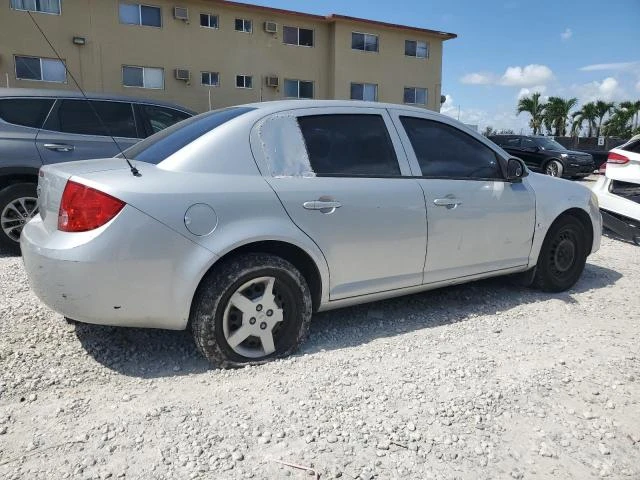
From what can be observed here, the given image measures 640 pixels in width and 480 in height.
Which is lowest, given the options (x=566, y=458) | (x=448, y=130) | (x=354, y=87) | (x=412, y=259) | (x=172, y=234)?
(x=566, y=458)

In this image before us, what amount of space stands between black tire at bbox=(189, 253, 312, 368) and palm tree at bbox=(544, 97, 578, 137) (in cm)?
4821

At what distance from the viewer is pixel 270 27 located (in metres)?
21.2

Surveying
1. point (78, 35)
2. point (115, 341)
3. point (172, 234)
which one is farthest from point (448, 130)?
point (78, 35)

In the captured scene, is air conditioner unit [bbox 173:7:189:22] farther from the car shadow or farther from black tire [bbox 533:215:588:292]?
black tire [bbox 533:215:588:292]

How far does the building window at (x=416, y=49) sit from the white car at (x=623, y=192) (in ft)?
61.8

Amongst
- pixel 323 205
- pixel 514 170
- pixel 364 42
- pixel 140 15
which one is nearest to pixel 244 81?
pixel 140 15

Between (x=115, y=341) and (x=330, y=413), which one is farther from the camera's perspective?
(x=115, y=341)

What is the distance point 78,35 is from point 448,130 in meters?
17.7

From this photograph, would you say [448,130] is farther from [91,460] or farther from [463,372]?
[91,460]

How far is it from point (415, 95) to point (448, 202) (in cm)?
2251

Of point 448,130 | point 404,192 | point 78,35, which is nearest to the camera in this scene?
point 404,192

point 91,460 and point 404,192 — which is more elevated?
point 404,192

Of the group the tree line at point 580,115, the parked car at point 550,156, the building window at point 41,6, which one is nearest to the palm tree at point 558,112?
the tree line at point 580,115

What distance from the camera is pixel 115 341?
3463 millimetres
